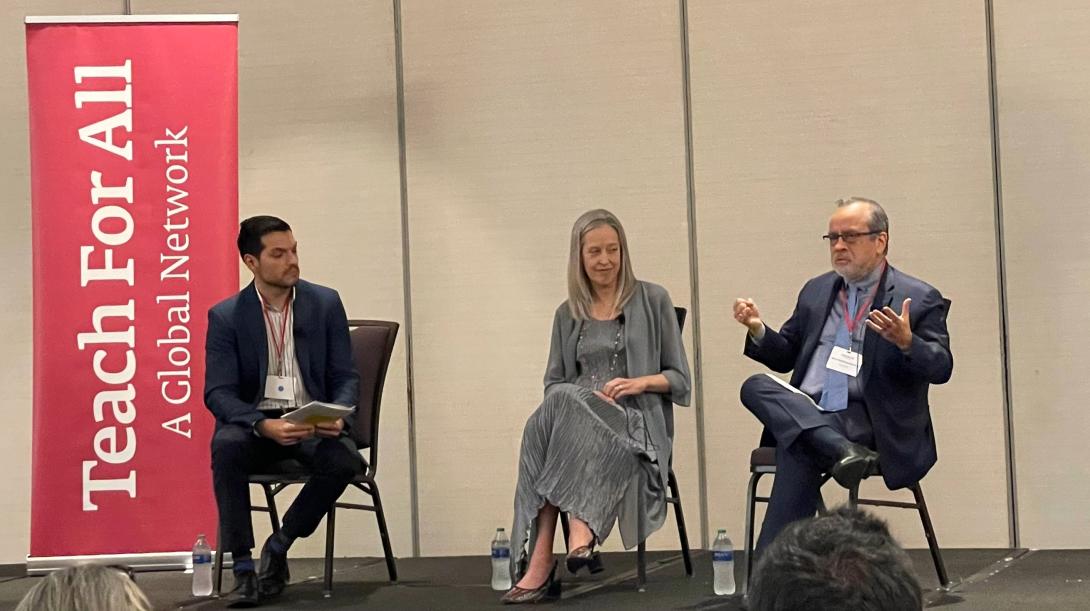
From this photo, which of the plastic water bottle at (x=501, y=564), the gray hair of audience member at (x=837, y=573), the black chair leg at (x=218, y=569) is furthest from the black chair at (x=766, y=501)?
the gray hair of audience member at (x=837, y=573)

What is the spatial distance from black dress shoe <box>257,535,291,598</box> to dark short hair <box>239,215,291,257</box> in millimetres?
933

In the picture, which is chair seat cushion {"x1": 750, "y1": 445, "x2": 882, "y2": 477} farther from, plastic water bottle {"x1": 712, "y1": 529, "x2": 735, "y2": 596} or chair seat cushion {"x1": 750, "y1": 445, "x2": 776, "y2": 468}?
plastic water bottle {"x1": 712, "y1": 529, "x2": 735, "y2": 596}

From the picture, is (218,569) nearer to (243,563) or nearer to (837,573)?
(243,563)

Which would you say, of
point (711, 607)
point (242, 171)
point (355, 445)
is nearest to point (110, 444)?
point (355, 445)

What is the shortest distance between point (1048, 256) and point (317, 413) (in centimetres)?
275

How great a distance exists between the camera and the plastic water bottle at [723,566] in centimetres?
395

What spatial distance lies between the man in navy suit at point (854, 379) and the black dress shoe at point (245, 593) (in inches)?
58.5

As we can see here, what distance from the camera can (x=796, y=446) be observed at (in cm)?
377

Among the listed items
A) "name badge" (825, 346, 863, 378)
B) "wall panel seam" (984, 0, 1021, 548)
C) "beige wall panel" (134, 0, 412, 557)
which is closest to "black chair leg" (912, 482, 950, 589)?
"name badge" (825, 346, 863, 378)

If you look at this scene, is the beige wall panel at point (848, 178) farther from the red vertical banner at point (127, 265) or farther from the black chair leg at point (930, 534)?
the red vertical banner at point (127, 265)

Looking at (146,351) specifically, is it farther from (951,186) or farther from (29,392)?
(951,186)

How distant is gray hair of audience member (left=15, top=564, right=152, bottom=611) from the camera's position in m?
1.24

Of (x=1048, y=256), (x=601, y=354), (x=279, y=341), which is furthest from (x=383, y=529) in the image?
(x=1048, y=256)

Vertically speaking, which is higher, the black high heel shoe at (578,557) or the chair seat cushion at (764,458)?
the chair seat cushion at (764,458)
